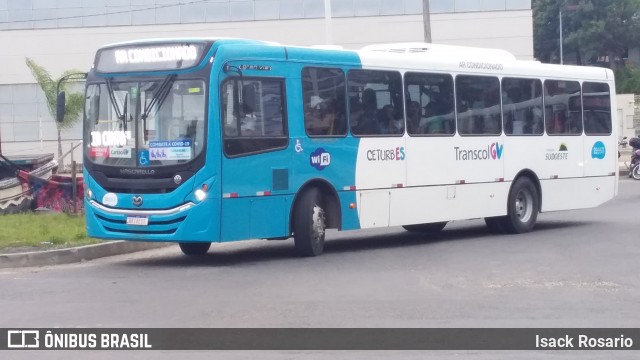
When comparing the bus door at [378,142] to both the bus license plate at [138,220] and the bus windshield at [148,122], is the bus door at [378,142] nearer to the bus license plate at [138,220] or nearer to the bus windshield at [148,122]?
the bus windshield at [148,122]

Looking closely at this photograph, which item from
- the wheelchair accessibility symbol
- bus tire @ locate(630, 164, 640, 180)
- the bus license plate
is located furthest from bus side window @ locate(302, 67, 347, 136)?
bus tire @ locate(630, 164, 640, 180)

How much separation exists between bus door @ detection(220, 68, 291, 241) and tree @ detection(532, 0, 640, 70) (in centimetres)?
6382

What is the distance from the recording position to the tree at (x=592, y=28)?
78375 mm

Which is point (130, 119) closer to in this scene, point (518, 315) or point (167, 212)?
point (167, 212)

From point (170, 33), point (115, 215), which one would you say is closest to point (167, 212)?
point (115, 215)

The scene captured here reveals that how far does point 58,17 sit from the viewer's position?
48.9 m

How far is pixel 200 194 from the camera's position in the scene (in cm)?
1388

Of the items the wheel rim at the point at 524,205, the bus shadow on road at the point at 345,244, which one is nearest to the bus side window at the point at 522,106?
the wheel rim at the point at 524,205

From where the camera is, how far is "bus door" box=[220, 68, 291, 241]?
14094 millimetres

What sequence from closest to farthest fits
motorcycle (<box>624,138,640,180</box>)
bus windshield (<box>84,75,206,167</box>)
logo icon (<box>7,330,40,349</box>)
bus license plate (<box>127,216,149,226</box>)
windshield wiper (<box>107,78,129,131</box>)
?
logo icon (<box>7,330,40,349</box>) → bus windshield (<box>84,75,206,167</box>) → bus license plate (<box>127,216,149,226</box>) → windshield wiper (<box>107,78,129,131</box>) → motorcycle (<box>624,138,640,180</box>)

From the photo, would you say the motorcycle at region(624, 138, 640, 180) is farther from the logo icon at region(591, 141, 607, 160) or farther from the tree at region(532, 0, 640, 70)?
the tree at region(532, 0, 640, 70)

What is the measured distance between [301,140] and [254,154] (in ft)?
2.91

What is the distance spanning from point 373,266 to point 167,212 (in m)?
2.88

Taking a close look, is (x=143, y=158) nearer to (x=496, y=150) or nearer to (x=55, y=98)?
(x=496, y=150)
